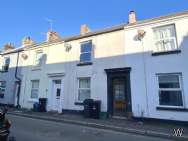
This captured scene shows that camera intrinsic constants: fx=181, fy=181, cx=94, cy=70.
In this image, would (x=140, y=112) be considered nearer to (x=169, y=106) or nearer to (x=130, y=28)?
(x=169, y=106)

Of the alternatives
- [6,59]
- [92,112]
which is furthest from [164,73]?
[6,59]

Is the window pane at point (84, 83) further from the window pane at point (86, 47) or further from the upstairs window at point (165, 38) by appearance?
the upstairs window at point (165, 38)

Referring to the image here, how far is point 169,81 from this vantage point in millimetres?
10914

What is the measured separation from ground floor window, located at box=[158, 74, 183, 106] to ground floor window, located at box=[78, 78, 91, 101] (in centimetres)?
537

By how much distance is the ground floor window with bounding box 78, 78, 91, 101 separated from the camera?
1398 cm

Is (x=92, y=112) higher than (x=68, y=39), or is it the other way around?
(x=68, y=39)

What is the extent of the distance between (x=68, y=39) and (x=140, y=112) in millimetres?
8592

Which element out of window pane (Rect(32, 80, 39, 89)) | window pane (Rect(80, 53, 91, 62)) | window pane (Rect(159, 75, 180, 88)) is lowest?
window pane (Rect(159, 75, 180, 88))

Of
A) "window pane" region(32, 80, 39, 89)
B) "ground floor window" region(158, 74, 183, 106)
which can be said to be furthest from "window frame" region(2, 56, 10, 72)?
"ground floor window" region(158, 74, 183, 106)

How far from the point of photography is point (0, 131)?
185 inches

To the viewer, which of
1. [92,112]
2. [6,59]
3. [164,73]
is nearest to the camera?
[164,73]

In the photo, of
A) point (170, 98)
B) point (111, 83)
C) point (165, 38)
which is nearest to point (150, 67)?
point (165, 38)

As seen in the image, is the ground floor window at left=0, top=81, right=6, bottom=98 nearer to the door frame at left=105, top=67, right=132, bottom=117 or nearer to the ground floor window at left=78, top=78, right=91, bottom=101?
the ground floor window at left=78, top=78, right=91, bottom=101

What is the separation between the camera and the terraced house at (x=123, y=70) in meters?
10.7
